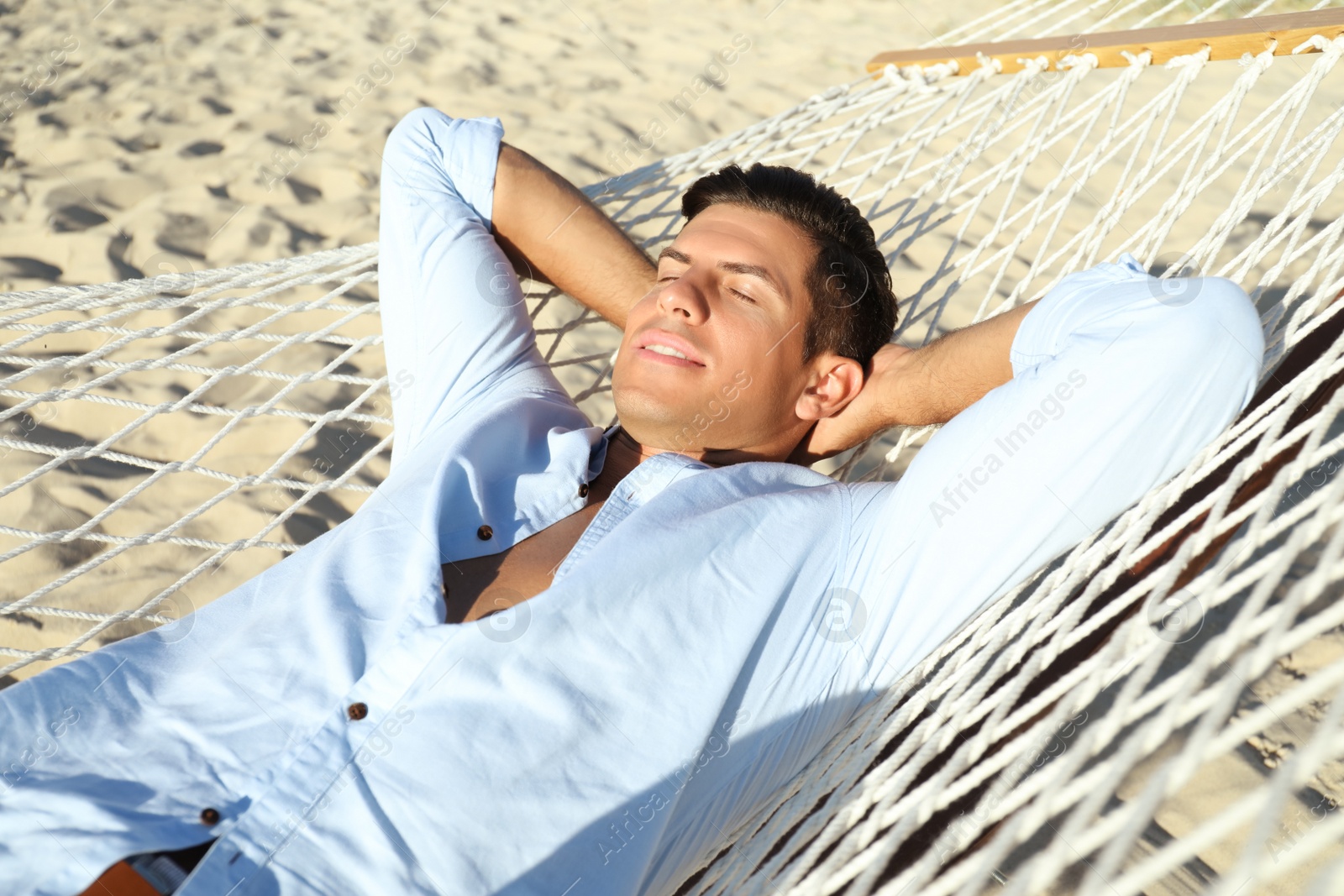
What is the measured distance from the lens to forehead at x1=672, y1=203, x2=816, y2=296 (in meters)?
1.26

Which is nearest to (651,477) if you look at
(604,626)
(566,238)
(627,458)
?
(627,458)

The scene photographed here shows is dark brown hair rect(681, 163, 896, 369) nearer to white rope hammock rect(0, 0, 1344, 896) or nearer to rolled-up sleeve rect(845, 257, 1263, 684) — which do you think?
white rope hammock rect(0, 0, 1344, 896)

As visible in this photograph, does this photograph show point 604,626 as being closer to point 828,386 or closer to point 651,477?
point 651,477

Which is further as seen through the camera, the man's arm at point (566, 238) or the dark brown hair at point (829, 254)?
the man's arm at point (566, 238)

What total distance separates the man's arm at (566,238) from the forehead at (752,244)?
17cm

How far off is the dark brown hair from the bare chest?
42cm

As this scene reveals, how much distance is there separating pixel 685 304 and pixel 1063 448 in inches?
19.3

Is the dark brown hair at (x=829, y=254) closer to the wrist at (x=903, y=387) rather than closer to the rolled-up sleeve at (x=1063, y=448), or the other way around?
the wrist at (x=903, y=387)

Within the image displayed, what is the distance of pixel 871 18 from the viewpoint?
486 cm

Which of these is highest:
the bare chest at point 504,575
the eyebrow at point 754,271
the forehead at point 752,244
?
the forehead at point 752,244

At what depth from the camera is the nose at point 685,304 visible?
3.91 ft

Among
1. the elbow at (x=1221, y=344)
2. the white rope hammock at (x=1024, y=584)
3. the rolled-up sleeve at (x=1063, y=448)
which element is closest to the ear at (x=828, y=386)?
the white rope hammock at (x=1024, y=584)

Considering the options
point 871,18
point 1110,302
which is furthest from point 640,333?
point 871,18

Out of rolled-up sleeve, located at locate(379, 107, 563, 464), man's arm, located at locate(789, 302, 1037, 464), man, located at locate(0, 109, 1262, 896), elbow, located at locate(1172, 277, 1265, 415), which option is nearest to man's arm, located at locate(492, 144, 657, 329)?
rolled-up sleeve, located at locate(379, 107, 563, 464)
